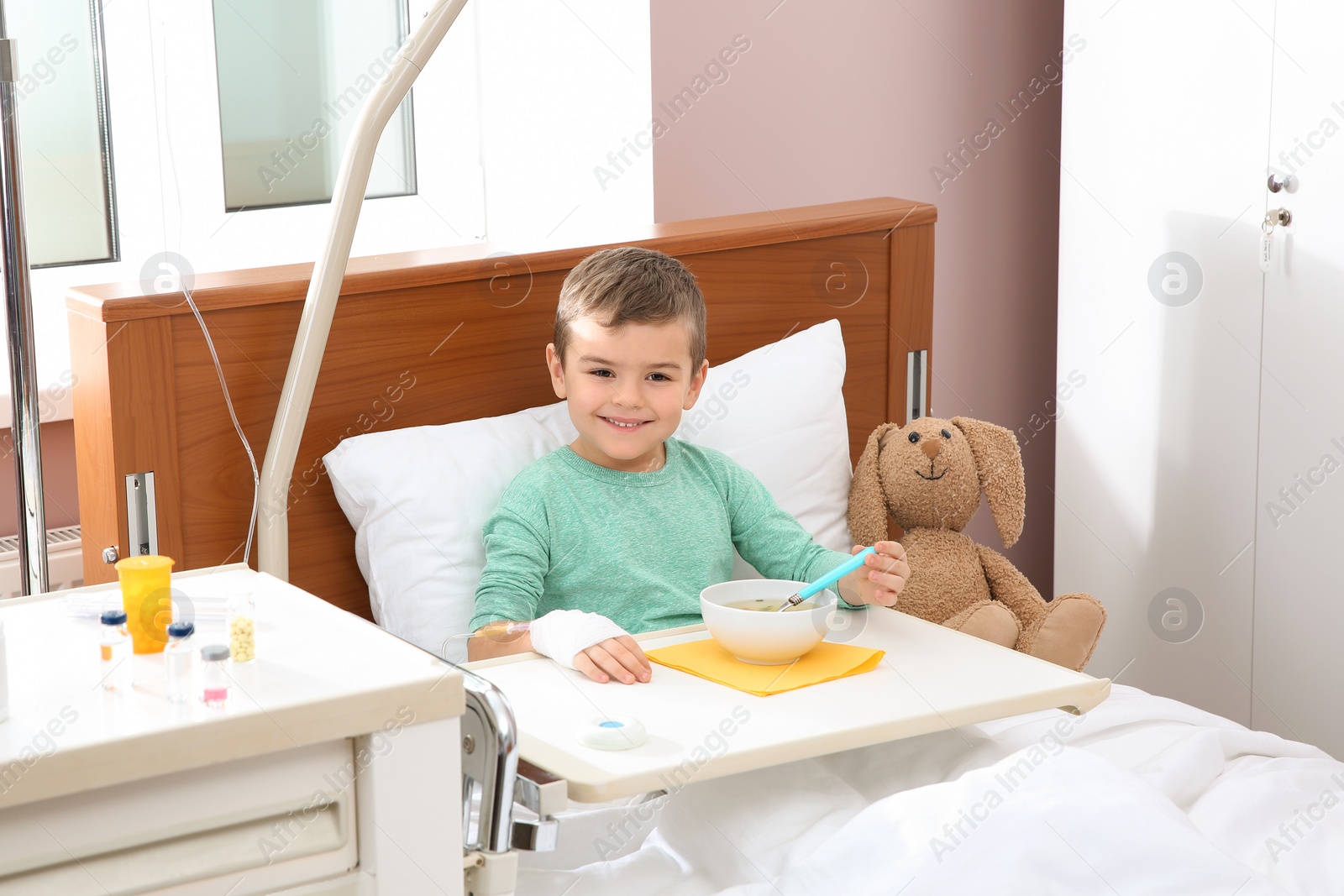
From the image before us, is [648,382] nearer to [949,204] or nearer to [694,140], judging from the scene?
[694,140]

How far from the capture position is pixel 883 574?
4.37ft

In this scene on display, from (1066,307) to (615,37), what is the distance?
0.87 m

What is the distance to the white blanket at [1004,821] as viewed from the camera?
2.96 feet

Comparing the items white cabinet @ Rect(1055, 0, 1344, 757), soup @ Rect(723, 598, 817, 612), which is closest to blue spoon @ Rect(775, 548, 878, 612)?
soup @ Rect(723, 598, 817, 612)

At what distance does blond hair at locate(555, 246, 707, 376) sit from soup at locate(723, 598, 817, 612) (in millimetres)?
329

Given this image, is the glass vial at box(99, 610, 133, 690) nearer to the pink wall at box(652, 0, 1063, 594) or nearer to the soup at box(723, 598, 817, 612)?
the soup at box(723, 598, 817, 612)

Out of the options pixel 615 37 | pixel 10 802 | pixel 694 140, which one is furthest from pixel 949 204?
pixel 10 802

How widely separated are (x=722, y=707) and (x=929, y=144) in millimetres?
1594

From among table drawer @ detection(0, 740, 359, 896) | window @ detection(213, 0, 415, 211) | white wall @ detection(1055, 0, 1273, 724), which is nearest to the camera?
table drawer @ detection(0, 740, 359, 896)

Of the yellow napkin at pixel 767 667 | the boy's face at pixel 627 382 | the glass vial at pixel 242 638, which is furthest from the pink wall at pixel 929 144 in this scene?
the glass vial at pixel 242 638

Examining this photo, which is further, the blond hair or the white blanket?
the blond hair

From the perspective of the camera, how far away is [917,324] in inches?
77.6

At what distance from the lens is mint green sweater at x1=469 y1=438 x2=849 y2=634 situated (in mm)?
1412

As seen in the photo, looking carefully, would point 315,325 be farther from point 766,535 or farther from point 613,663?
point 766,535
